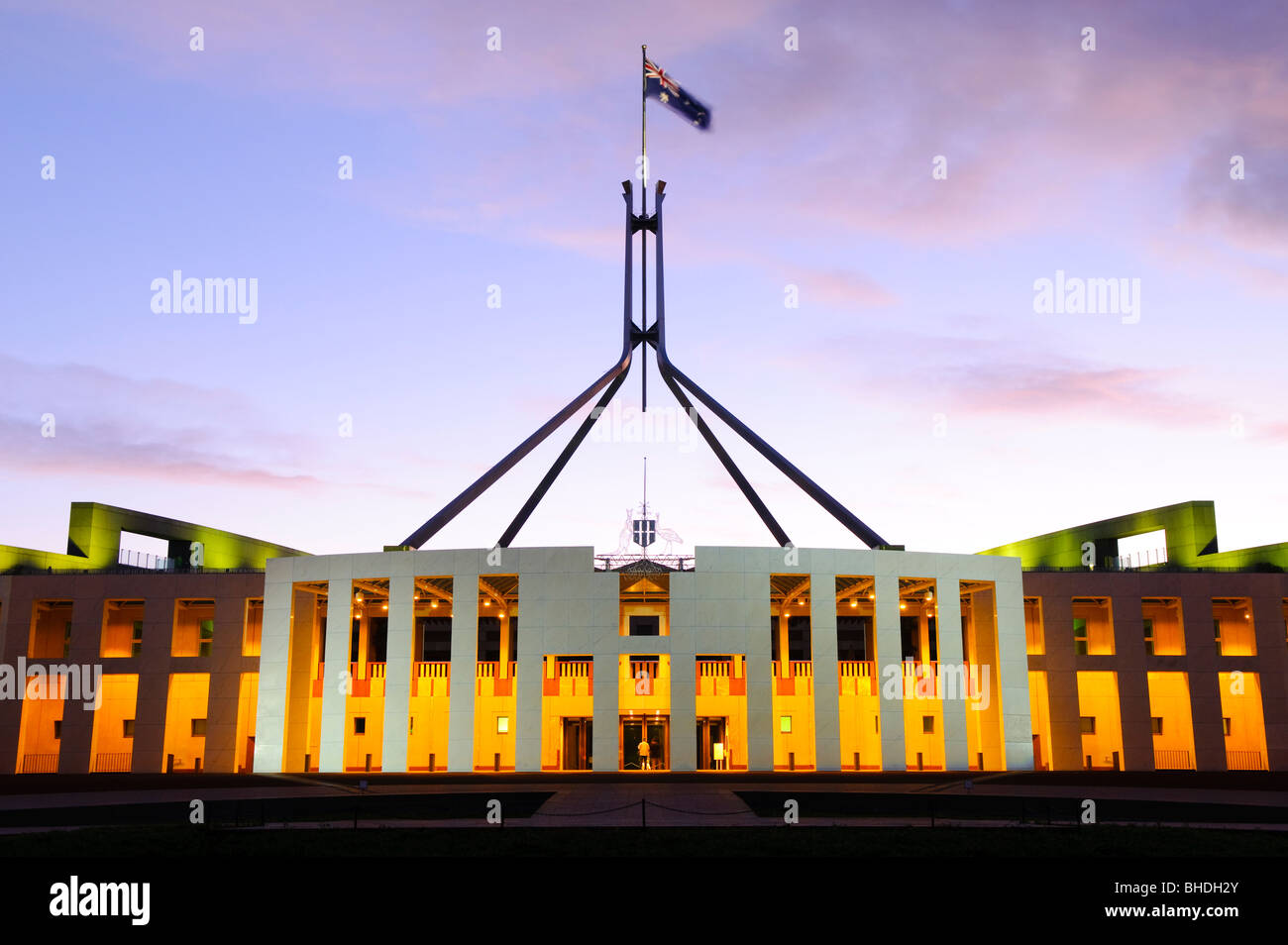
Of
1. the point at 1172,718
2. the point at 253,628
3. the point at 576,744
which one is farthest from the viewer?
the point at 1172,718

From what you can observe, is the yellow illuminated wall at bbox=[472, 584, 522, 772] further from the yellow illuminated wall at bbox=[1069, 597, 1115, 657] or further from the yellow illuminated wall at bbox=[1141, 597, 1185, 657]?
the yellow illuminated wall at bbox=[1141, 597, 1185, 657]

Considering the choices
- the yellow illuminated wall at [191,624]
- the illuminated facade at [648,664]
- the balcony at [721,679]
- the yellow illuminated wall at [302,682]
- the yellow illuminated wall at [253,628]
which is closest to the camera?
the illuminated facade at [648,664]

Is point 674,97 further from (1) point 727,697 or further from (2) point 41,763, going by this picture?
(2) point 41,763

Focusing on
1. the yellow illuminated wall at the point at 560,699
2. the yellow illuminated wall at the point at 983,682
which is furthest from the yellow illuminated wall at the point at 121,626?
the yellow illuminated wall at the point at 983,682

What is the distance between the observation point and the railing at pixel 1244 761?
50.3 meters

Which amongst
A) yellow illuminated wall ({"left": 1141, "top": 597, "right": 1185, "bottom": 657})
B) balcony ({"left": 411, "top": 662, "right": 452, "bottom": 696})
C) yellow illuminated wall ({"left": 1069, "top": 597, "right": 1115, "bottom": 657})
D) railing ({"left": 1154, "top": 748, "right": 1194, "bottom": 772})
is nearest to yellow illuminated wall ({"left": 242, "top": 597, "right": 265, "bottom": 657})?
balcony ({"left": 411, "top": 662, "right": 452, "bottom": 696})

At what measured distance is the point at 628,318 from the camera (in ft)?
Result: 193

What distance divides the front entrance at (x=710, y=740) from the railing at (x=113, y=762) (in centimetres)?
2760

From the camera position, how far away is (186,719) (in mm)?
54031

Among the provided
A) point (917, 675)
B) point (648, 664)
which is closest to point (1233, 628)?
point (917, 675)

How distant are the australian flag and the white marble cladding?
25.5m

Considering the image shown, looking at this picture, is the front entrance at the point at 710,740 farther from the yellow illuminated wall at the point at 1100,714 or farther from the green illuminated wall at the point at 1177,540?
the green illuminated wall at the point at 1177,540

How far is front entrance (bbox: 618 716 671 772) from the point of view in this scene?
153 ft

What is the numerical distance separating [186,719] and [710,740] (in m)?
27.1
